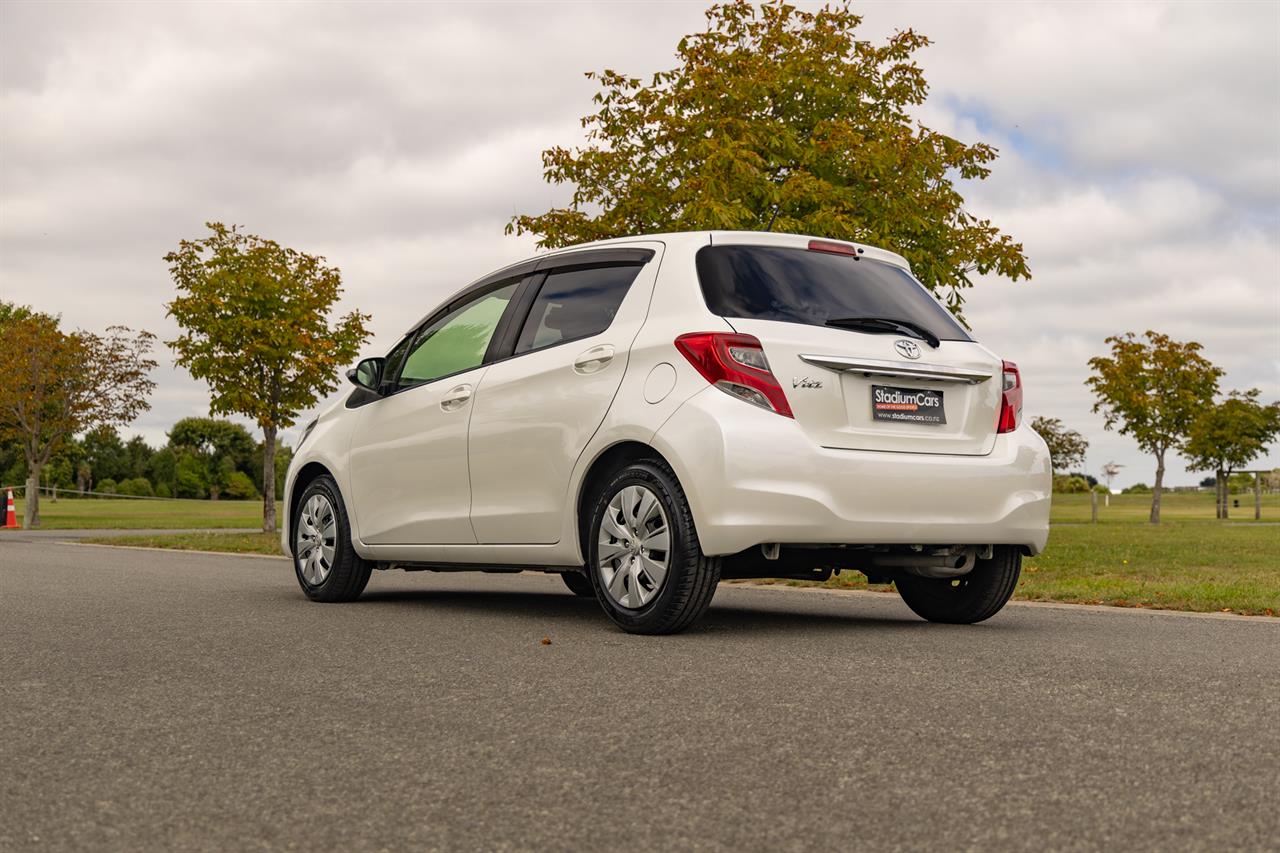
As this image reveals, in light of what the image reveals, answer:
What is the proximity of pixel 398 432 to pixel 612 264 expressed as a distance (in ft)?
6.28

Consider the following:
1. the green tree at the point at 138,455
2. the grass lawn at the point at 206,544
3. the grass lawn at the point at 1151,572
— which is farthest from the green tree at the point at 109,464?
the grass lawn at the point at 1151,572

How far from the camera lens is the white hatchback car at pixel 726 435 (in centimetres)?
606

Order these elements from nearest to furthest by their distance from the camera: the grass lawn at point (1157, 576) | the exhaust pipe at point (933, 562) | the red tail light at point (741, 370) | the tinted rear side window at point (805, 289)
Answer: the red tail light at point (741, 370) < the tinted rear side window at point (805, 289) < the exhaust pipe at point (933, 562) < the grass lawn at point (1157, 576)

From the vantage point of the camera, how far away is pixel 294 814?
3.21 metres

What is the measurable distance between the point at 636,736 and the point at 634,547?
2.38 metres

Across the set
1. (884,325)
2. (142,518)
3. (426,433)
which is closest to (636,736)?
(884,325)

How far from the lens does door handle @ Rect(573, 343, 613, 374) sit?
6645 millimetres

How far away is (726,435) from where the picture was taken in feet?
19.5

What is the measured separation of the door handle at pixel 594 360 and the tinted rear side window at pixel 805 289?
57 cm

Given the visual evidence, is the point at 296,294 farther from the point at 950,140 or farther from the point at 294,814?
the point at 294,814

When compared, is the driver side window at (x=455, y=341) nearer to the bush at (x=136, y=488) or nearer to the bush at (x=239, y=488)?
the bush at (x=136, y=488)

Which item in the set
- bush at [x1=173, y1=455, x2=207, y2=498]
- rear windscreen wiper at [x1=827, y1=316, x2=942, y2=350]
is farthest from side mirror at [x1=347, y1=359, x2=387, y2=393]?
bush at [x1=173, y1=455, x2=207, y2=498]

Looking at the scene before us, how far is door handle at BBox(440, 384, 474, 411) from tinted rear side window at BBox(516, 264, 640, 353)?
42 cm

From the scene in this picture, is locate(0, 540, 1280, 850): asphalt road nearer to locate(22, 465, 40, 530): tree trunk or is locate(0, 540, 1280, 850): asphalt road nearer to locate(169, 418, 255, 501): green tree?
locate(22, 465, 40, 530): tree trunk
